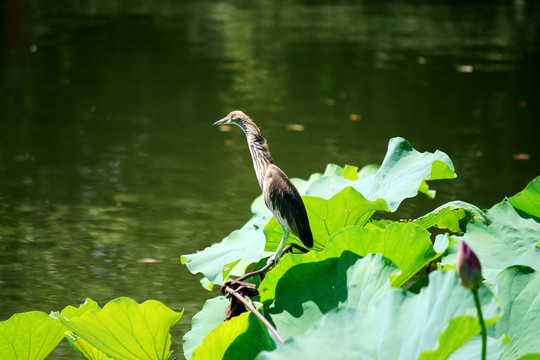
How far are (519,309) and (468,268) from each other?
43 cm

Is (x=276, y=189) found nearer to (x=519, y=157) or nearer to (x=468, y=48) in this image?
(x=519, y=157)

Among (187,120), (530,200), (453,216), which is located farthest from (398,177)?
(187,120)

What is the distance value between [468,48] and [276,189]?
289 inches

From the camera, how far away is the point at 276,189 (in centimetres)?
151

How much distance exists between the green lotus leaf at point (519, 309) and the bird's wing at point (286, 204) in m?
0.44

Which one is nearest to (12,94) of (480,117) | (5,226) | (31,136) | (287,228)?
(31,136)

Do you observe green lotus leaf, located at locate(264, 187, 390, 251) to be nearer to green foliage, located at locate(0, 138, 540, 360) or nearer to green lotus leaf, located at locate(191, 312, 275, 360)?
green foliage, located at locate(0, 138, 540, 360)

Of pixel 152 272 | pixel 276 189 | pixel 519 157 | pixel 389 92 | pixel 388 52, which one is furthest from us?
pixel 388 52

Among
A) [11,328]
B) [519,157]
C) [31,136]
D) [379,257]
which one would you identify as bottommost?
[519,157]

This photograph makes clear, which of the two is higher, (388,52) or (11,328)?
(11,328)

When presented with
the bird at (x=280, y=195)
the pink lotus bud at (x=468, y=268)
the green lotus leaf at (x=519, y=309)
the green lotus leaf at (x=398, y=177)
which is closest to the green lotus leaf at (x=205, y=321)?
the bird at (x=280, y=195)

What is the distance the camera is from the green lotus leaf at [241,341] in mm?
1267

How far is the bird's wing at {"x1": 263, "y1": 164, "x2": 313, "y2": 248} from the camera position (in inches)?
59.2

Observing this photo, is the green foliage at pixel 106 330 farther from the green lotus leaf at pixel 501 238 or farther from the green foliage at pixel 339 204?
the green lotus leaf at pixel 501 238
